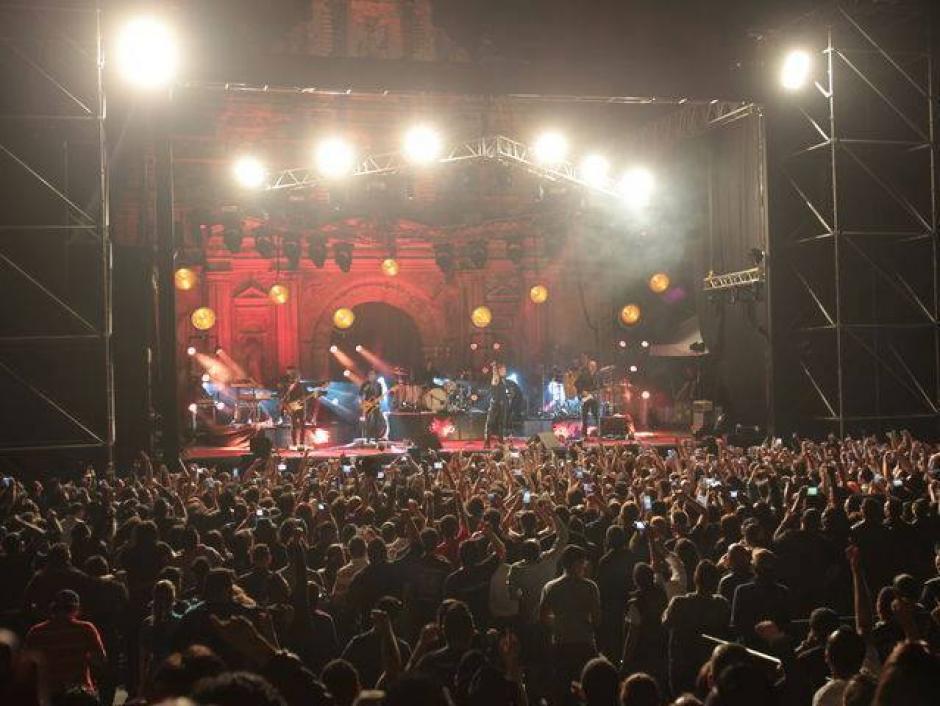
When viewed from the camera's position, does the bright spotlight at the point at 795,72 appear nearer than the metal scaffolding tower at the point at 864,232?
Yes

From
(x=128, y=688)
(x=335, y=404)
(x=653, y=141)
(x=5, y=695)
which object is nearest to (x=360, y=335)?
(x=335, y=404)

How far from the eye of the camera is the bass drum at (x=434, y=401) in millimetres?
24969

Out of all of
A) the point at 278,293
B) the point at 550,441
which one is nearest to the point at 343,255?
the point at 278,293

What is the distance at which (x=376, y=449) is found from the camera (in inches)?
887

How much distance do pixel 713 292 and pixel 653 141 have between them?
20.4 feet

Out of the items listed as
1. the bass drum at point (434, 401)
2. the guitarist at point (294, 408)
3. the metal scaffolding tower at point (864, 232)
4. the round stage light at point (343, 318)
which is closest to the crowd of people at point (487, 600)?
the metal scaffolding tower at point (864, 232)

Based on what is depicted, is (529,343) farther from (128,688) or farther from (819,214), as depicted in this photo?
(128,688)

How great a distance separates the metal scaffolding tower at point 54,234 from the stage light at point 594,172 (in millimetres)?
11960

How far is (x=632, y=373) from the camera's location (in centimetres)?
2903

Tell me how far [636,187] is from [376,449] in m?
8.72

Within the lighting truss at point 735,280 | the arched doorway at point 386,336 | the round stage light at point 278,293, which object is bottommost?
the arched doorway at point 386,336

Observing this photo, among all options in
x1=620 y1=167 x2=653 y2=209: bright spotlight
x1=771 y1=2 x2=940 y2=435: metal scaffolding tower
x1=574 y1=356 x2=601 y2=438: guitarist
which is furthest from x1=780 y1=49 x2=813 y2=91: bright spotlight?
x1=574 y1=356 x2=601 y2=438: guitarist

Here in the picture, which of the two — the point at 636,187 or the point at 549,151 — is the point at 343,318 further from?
the point at 636,187

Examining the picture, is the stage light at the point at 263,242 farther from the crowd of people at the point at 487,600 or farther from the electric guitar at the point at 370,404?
the crowd of people at the point at 487,600
